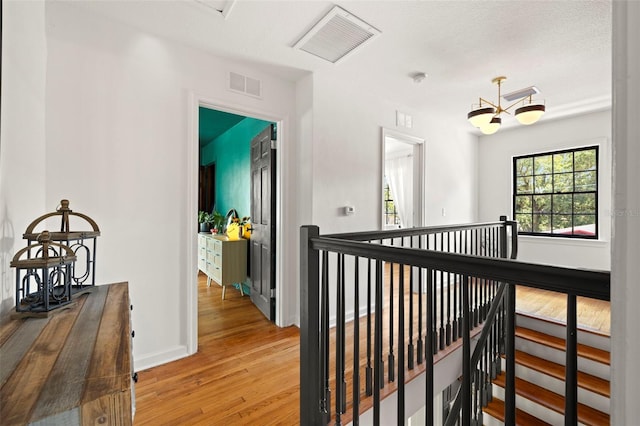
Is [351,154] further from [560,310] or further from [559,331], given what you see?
[560,310]

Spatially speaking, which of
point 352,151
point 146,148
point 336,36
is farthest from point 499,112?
point 146,148

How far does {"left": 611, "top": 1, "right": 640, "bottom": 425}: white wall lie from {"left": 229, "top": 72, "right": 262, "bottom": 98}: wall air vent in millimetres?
2802

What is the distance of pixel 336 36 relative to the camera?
2.41 meters

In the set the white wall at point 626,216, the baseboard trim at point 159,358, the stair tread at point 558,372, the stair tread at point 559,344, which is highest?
the white wall at point 626,216

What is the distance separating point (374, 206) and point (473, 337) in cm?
164

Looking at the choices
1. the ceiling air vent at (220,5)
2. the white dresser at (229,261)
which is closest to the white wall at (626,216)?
the ceiling air vent at (220,5)

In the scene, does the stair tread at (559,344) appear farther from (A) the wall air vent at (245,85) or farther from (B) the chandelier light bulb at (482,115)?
(A) the wall air vent at (245,85)

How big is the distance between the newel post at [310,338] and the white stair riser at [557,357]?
262cm

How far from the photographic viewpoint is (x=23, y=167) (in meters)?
1.48

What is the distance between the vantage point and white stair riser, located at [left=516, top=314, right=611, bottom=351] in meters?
2.72

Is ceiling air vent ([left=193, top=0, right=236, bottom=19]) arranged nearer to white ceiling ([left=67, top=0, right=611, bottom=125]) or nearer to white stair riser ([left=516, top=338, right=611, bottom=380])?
white ceiling ([left=67, top=0, right=611, bottom=125])

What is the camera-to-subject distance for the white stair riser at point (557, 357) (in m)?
2.60

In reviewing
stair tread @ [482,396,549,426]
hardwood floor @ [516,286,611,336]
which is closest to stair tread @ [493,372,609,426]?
stair tread @ [482,396,549,426]

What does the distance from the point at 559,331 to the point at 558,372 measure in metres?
0.44
